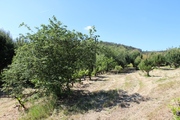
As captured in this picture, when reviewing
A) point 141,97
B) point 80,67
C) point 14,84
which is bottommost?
point 141,97

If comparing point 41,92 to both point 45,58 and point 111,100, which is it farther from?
point 111,100

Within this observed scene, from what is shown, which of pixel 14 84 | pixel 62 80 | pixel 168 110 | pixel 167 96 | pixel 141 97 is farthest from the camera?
pixel 14 84

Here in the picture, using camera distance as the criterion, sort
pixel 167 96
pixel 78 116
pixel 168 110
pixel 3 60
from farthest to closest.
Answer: pixel 3 60, pixel 167 96, pixel 78 116, pixel 168 110

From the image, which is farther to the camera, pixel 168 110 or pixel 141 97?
pixel 141 97

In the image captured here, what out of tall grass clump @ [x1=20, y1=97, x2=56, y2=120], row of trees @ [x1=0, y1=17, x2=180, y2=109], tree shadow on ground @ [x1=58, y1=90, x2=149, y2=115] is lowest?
tall grass clump @ [x1=20, y1=97, x2=56, y2=120]

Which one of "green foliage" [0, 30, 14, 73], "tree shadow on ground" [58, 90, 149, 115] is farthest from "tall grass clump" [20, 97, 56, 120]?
"green foliage" [0, 30, 14, 73]

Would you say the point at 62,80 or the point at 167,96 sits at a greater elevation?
the point at 62,80

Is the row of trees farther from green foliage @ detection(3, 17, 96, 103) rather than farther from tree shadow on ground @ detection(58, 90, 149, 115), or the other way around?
tree shadow on ground @ detection(58, 90, 149, 115)

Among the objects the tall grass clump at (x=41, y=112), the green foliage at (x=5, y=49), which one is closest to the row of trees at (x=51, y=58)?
the tall grass clump at (x=41, y=112)

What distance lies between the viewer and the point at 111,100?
9.27m

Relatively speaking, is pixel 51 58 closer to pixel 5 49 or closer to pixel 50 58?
pixel 50 58

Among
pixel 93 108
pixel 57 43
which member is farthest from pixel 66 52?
pixel 93 108

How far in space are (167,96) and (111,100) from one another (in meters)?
2.86

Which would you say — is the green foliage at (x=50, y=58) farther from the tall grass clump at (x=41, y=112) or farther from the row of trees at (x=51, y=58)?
the tall grass clump at (x=41, y=112)
